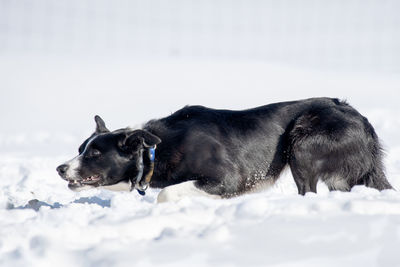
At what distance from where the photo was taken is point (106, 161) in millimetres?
5566

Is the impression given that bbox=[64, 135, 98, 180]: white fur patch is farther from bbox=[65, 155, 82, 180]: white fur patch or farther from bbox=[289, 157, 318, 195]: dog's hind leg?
bbox=[289, 157, 318, 195]: dog's hind leg

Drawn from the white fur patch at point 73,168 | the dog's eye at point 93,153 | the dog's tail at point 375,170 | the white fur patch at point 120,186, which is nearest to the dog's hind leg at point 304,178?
the dog's tail at point 375,170

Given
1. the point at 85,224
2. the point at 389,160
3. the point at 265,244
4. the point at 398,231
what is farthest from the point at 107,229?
the point at 389,160

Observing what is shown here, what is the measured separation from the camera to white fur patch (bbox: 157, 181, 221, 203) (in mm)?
4930

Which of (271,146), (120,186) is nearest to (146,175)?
(120,186)

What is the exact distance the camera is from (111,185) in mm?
5707

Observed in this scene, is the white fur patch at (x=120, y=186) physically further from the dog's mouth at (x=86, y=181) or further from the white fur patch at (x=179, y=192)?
the white fur patch at (x=179, y=192)

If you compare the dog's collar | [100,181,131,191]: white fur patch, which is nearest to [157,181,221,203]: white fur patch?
the dog's collar

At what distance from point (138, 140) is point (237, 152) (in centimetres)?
105

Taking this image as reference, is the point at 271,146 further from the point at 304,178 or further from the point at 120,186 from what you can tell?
the point at 120,186

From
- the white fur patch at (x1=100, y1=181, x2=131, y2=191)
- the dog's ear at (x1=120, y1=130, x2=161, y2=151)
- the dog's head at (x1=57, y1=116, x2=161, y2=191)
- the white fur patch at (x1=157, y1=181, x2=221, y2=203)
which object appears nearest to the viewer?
the white fur patch at (x1=157, y1=181, x2=221, y2=203)

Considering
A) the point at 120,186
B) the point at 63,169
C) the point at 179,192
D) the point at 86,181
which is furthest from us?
the point at 120,186

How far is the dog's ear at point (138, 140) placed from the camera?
17.5ft

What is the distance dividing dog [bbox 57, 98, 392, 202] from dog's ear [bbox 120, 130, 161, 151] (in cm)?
1
